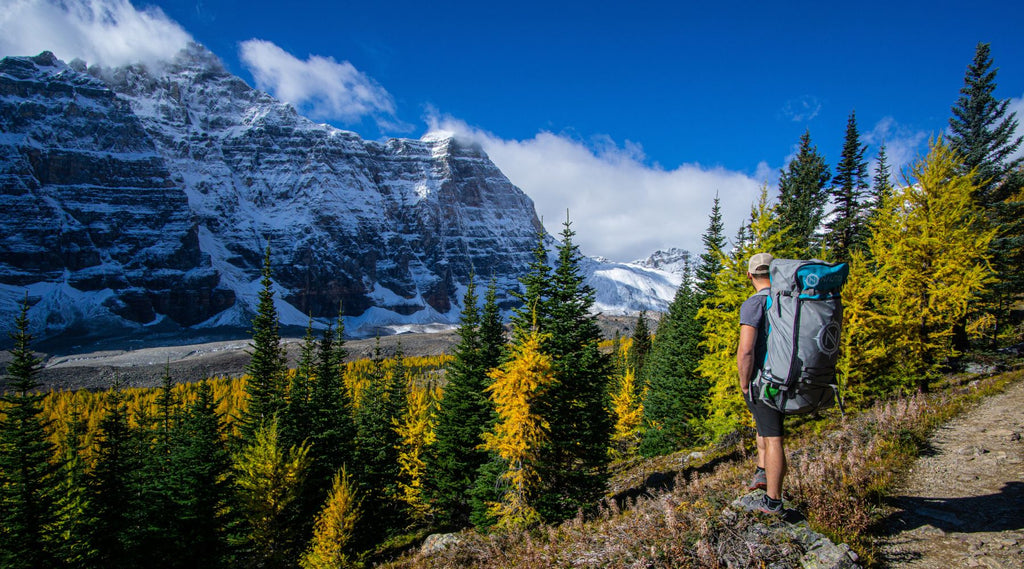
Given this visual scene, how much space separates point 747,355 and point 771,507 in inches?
72.2

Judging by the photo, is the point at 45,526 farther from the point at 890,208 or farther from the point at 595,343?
the point at 890,208

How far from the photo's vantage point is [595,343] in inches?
782

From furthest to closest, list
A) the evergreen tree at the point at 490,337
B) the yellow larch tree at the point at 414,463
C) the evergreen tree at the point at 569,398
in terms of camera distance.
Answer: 1. the yellow larch tree at the point at 414,463
2. the evergreen tree at the point at 490,337
3. the evergreen tree at the point at 569,398

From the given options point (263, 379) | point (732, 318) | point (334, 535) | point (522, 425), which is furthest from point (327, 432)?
point (732, 318)

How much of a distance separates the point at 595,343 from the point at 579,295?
2.52 meters

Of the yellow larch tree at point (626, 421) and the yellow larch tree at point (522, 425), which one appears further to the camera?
the yellow larch tree at point (626, 421)

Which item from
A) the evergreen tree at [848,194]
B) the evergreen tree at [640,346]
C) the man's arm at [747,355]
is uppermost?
the evergreen tree at [848,194]

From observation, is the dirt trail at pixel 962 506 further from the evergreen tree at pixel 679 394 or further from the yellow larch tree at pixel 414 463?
the yellow larch tree at pixel 414 463

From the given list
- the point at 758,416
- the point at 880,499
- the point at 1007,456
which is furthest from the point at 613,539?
the point at 1007,456

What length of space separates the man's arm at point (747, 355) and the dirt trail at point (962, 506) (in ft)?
7.18

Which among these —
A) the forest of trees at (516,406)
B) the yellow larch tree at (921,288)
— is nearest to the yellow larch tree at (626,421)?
the forest of trees at (516,406)

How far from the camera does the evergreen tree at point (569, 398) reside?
17297mm

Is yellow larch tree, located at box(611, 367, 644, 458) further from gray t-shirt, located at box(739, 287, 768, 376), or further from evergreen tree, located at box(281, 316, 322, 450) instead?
gray t-shirt, located at box(739, 287, 768, 376)

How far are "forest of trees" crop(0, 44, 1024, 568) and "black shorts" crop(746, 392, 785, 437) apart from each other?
8.76 metres
